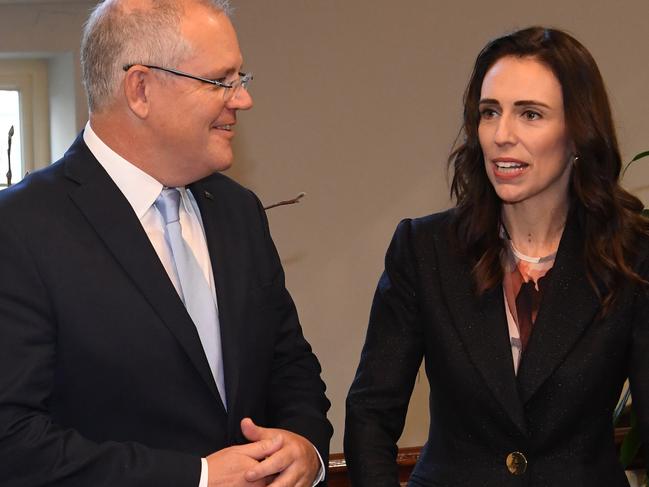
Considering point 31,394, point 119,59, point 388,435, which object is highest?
point 119,59

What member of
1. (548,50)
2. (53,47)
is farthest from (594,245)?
(53,47)

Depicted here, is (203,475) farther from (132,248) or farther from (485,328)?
(485,328)

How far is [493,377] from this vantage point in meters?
2.22

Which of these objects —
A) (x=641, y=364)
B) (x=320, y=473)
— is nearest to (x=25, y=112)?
(x=320, y=473)

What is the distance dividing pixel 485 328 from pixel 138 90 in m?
0.83

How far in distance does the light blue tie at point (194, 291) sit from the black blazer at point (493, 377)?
0.35 metres

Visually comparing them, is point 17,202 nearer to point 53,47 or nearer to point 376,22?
point 53,47

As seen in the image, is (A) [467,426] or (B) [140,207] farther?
(A) [467,426]

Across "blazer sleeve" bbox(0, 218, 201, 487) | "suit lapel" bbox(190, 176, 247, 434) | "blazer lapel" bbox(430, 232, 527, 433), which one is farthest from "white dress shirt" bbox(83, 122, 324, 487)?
"blazer lapel" bbox(430, 232, 527, 433)

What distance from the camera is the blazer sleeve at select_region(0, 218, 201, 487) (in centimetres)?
189

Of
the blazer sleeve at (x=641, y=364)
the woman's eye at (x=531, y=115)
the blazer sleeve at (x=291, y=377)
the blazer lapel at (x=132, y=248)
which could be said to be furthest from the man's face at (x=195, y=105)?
the blazer sleeve at (x=641, y=364)

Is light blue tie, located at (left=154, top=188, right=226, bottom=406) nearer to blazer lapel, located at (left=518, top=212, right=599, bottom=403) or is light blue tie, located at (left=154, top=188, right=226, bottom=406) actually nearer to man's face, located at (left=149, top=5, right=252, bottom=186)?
man's face, located at (left=149, top=5, right=252, bottom=186)

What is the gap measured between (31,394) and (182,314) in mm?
305

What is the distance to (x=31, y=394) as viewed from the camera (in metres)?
1.91
